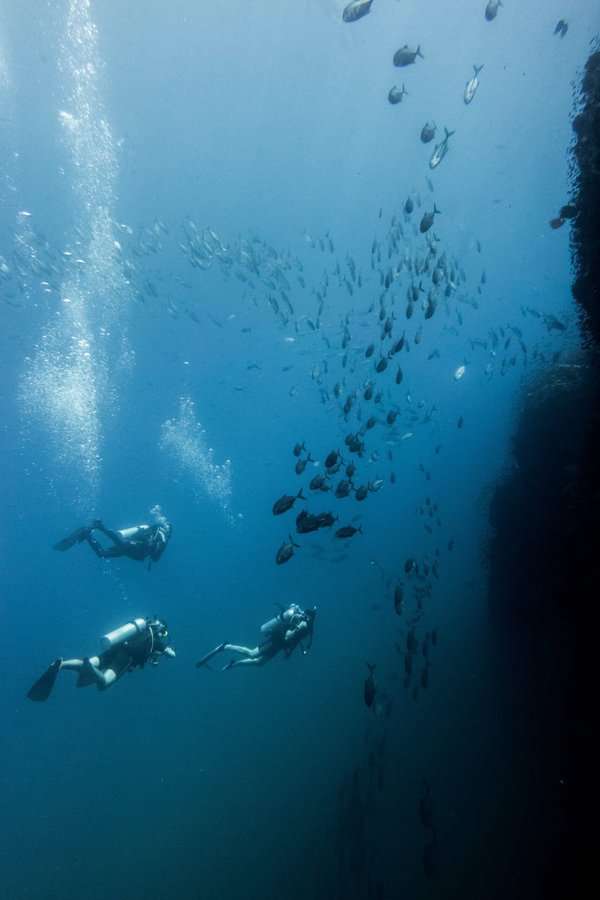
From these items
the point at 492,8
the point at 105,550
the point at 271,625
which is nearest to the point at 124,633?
the point at 271,625

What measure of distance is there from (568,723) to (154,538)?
438 inches

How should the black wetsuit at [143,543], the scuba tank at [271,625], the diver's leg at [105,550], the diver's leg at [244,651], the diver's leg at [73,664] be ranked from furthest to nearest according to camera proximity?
the diver's leg at [105,550] → the diver's leg at [244,651] → the black wetsuit at [143,543] → the scuba tank at [271,625] → the diver's leg at [73,664]

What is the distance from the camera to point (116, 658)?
9555 millimetres

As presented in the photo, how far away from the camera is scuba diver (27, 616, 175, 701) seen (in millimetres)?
9008

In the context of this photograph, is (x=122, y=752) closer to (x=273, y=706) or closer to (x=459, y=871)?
(x=273, y=706)

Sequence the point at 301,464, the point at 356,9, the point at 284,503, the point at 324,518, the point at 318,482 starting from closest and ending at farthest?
1. the point at 356,9
2. the point at 324,518
3. the point at 284,503
4. the point at 318,482
5. the point at 301,464

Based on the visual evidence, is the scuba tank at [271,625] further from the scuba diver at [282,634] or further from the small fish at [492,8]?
the small fish at [492,8]

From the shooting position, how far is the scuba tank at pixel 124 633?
30.1 ft

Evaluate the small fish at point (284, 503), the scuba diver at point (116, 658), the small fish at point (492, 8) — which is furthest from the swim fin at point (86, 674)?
the small fish at point (492, 8)

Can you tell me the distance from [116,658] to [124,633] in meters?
0.67

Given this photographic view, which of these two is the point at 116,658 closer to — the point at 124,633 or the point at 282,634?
the point at 124,633

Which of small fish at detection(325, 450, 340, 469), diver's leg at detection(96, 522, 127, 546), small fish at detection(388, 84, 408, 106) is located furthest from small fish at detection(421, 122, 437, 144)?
diver's leg at detection(96, 522, 127, 546)

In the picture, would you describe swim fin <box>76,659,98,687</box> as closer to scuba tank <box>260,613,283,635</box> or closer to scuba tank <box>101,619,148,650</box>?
scuba tank <box>101,619,148,650</box>

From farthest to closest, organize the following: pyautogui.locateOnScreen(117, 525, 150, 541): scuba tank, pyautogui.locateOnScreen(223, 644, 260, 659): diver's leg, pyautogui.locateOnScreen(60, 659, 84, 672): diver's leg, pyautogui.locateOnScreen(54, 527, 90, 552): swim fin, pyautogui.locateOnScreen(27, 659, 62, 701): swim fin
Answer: pyautogui.locateOnScreen(54, 527, 90, 552): swim fin, pyautogui.locateOnScreen(223, 644, 260, 659): diver's leg, pyautogui.locateOnScreen(117, 525, 150, 541): scuba tank, pyautogui.locateOnScreen(60, 659, 84, 672): diver's leg, pyautogui.locateOnScreen(27, 659, 62, 701): swim fin
